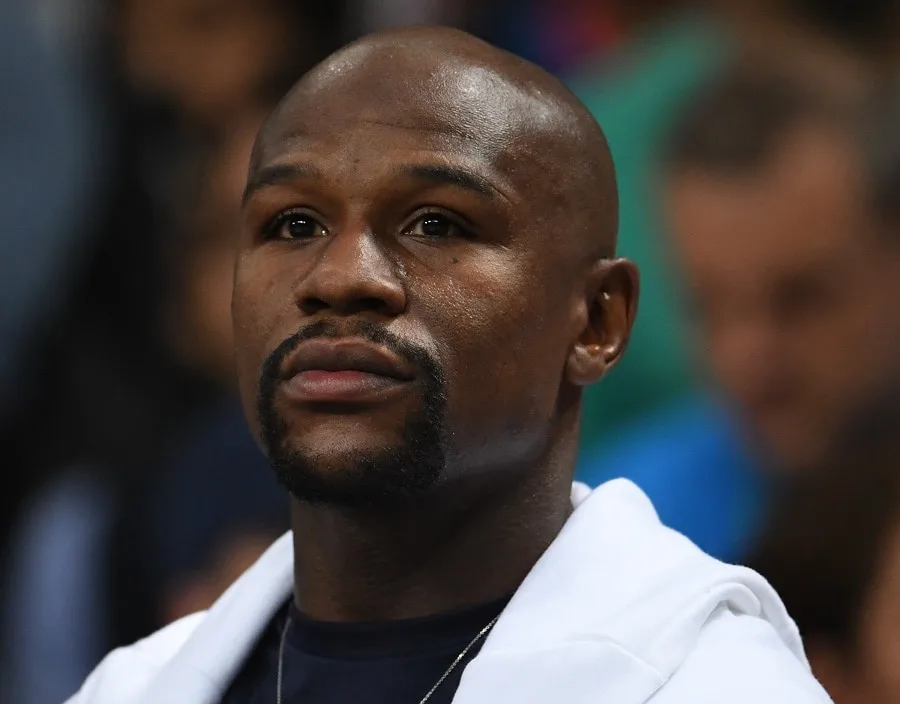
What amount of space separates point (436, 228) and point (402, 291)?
155mm

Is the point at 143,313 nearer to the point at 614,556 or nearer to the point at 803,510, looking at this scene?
the point at 803,510

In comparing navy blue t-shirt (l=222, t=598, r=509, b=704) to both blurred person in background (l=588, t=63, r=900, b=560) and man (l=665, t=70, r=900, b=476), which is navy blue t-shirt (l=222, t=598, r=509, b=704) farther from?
man (l=665, t=70, r=900, b=476)

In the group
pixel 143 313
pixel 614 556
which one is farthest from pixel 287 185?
pixel 143 313

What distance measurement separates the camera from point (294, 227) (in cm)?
253

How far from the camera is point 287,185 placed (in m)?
2.49

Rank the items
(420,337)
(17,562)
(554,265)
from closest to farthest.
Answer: (420,337), (554,265), (17,562)

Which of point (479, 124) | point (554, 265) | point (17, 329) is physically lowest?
point (17, 329)

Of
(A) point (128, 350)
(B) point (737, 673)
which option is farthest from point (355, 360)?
(A) point (128, 350)

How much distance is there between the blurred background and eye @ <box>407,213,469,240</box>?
1.71 meters

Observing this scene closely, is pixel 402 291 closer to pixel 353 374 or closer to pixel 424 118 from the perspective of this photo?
pixel 353 374

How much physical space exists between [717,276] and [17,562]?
8.06 feet

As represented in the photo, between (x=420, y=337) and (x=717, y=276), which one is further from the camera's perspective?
(x=717, y=276)

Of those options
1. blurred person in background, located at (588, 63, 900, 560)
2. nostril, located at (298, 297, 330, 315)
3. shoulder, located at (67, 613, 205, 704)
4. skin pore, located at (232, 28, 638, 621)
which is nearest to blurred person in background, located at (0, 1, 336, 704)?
blurred person in background, located at (588, 63, 900, 560)

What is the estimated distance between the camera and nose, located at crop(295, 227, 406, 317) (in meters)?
2.30
